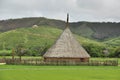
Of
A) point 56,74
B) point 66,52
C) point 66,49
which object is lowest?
point 56,74

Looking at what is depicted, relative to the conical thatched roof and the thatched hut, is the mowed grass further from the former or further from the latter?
the conical thatched roof

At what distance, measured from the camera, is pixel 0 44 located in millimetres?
196375

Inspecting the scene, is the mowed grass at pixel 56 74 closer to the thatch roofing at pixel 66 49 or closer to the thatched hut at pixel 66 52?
the thatched hut at pixel 66 52

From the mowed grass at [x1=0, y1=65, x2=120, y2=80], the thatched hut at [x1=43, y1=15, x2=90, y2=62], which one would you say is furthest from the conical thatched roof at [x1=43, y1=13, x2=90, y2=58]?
the mowed grass at [x1=0, y1=65, x2=120, y2=80]

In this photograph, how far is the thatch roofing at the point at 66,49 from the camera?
7238 cm

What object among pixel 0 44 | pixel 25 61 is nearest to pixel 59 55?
pixel 25 61

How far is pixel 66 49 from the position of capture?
240ft

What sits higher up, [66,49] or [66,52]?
[66,49]

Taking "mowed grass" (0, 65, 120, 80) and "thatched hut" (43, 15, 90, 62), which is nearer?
"mowed grass" (0, 65, 120, 80)

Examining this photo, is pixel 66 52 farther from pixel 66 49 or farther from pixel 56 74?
pixel 56 74

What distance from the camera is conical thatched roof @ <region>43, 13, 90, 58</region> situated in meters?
72.4

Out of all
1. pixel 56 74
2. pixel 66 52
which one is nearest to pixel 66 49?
pixel 66 52

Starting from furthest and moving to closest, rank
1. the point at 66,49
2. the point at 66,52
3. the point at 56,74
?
the point at 66,49 → the point at 66,52 → the point at 56,74

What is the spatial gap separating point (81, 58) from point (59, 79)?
32.9m
